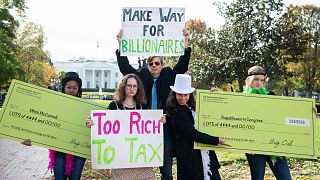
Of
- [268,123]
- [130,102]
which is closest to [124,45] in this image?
[130,102]

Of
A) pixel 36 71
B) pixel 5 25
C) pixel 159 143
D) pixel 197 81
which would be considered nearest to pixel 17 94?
pixel 159 143

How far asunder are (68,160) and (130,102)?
3.67 ft

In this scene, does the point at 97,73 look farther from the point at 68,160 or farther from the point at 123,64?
the point at 68,160

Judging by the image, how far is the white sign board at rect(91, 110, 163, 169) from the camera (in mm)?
4906

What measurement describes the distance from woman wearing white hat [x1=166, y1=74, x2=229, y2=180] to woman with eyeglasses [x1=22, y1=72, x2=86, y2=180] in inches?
A: 48.9

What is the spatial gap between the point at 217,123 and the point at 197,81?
3368 centimetres

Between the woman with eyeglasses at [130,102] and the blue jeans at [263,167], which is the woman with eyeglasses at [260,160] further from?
the woman with eyeglasses at [130,102]

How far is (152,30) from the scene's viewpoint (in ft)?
19.6

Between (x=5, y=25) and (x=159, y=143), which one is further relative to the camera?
(x=5, y=25)

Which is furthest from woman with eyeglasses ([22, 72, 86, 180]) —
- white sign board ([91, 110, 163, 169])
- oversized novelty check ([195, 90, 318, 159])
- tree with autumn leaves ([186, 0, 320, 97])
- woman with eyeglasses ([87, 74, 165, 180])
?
tree with autumn leaves ([186, 0, 320, 97])

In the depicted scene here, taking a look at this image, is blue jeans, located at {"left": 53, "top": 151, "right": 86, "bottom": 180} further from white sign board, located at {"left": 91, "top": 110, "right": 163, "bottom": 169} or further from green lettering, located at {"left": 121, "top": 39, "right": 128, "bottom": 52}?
green lettering, located at {"left": 121, "top": 39, "right": 128, "bottom": 52}

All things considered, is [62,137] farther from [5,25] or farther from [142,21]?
[5,25]

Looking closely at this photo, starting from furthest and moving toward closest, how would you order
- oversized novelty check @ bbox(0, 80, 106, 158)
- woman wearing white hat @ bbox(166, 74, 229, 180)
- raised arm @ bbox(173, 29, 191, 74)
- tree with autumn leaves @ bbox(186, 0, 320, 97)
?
tree with autumn leaves @ bbox(186, 0, 320, 97) < raised arm @ bbox(173, 29, 191, 74) < oversized novelty check @ bbox(0, 80, 106, 158) < woman wearing white hat @ bbox(166, 74, 229, 180)

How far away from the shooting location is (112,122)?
16.1 feet
